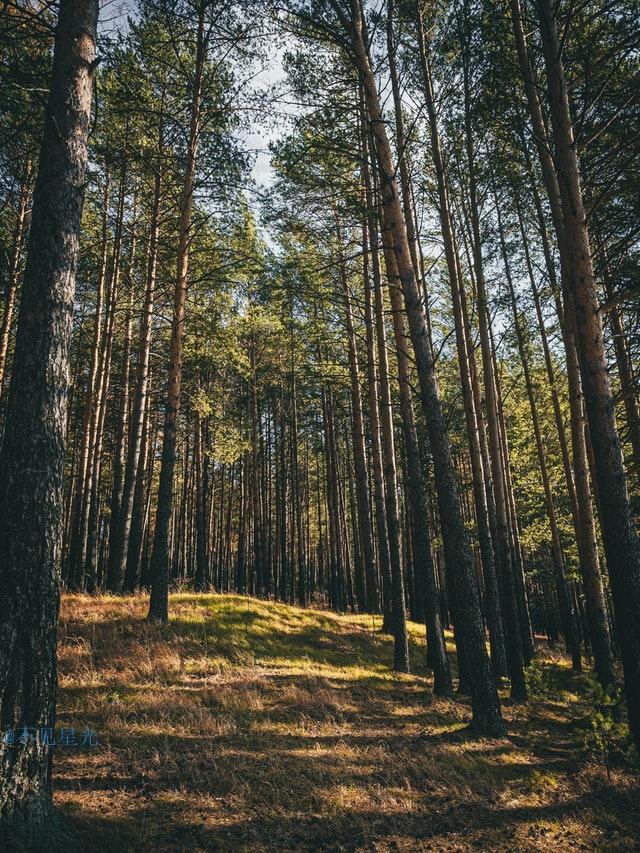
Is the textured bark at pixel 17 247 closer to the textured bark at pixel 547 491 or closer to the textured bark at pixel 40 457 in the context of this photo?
the textured bark at pixel 40 457

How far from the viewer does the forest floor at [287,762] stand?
361 centimetres

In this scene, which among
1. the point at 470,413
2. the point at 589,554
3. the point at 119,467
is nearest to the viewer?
the point at 589,554

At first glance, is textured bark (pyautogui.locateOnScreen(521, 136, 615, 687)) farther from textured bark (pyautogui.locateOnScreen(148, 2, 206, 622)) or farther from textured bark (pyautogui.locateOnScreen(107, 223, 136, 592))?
textured bark (pyautogui.locateOnScreen(107, 223, 136, 592))

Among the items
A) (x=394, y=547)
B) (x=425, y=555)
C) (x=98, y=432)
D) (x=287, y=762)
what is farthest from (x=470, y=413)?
(x=98, y=432)

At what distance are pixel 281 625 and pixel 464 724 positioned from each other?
5.43m

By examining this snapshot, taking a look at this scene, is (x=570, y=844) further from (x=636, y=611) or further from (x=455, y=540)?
(x=455, y=540)

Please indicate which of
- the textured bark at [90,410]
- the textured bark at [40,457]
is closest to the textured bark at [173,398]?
the textured bark at [90,410]

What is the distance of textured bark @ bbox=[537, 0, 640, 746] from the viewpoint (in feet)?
16.4

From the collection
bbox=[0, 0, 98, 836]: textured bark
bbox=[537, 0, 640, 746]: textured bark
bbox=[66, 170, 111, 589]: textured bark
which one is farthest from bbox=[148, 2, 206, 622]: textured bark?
bbox=[537, 0, 640, 746]: textured bark

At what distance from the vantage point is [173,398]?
9.02 m

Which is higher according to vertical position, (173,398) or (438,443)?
(173,398)

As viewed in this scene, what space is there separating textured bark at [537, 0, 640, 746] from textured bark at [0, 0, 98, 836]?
221 inches

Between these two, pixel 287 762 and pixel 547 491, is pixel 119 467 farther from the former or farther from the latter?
pixel 547 491

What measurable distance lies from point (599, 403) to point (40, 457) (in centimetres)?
595
